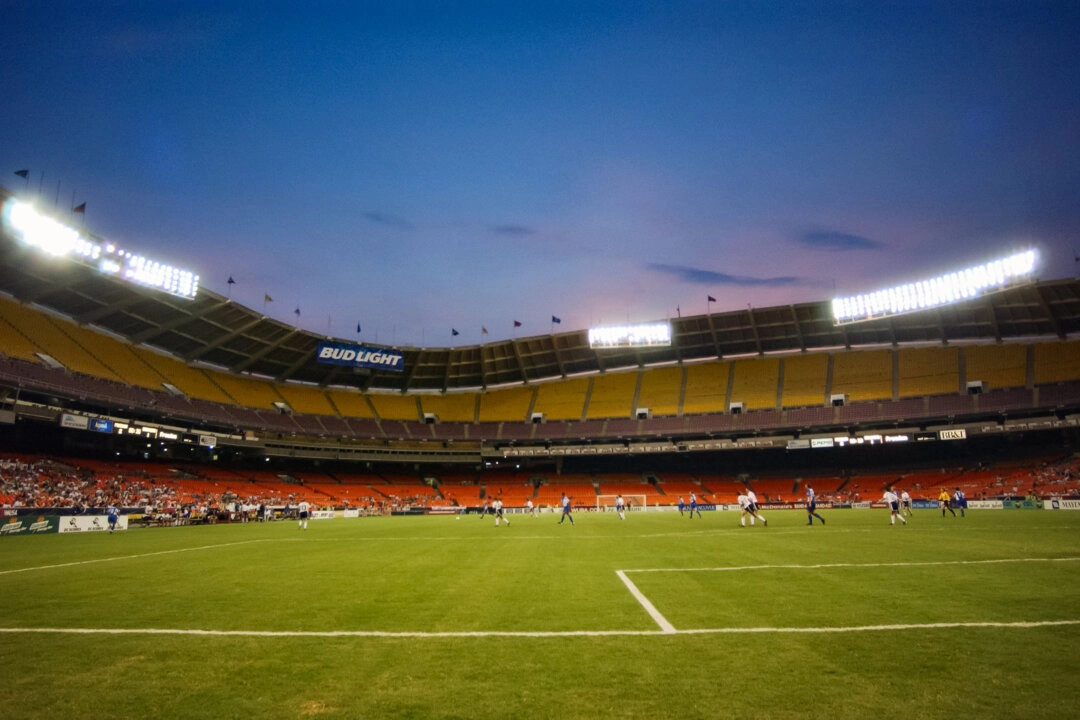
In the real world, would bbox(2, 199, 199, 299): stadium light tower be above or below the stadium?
above

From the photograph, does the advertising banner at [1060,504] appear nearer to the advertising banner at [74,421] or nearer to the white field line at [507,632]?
the white field line at [507,632]

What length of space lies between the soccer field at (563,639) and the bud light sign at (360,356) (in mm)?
46531

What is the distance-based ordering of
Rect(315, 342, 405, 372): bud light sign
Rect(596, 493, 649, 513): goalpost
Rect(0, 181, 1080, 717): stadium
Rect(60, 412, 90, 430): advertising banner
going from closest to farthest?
Rect(0, 181, 1080, 717): stadium, Rect(60, 412, 90, 430): advertising banner, Rect(596, 493, 649, 513): goalpost, Rect(315, 342, 405, 372): bud light sign

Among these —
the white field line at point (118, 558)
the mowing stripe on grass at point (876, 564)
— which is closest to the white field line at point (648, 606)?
the mowing stripe on grass at point (876, 564)

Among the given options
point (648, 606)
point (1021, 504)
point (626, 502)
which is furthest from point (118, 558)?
point (1021, 504)

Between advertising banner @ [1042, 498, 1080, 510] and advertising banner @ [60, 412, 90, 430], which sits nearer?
advertising banner @ [1042, 498, 1080, 510]

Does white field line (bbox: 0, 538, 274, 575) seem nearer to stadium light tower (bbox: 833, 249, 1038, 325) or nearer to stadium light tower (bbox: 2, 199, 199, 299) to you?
stadium light tower (bbox: 2, 199, 199, 299)

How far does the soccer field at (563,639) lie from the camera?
14.9 feet

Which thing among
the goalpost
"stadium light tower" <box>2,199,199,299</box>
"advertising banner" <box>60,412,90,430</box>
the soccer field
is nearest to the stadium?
the soccer field

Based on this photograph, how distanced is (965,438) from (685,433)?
25.0m

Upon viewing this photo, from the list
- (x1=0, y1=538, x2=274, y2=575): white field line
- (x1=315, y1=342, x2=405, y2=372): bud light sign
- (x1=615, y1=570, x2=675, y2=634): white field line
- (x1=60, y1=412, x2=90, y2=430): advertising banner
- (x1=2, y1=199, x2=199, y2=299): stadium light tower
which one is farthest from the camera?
(x1=315, y1=342, x2=405, y2=372): bud light sign

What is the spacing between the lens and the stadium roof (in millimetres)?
43156

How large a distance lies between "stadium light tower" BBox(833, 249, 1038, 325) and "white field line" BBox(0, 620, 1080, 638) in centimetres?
3967

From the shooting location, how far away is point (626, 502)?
2100 inches
